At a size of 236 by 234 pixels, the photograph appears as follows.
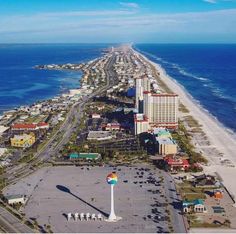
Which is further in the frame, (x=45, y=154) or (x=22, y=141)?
(x=22, y=141)

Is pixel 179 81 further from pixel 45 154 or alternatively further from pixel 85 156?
pixel 85 156

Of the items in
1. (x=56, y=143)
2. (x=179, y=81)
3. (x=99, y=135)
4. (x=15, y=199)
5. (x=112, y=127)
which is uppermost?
(x=179, y=81)

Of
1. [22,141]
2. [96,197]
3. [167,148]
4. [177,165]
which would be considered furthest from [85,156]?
[96,197]

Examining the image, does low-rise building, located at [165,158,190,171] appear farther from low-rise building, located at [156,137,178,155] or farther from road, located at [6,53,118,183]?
road, located at [6,53,118,183]

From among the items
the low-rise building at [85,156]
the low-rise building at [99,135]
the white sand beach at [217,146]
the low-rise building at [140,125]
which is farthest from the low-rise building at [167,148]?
the low-rise building at [99,135]

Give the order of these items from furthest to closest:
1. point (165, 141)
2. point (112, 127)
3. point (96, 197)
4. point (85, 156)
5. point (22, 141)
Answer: point (112, 127)
point (22, 141)
point (165, 141)
point (85, 156)
point (96, 197)

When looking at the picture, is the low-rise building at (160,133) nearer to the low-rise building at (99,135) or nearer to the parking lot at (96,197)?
the low-rise building at (99,135)
